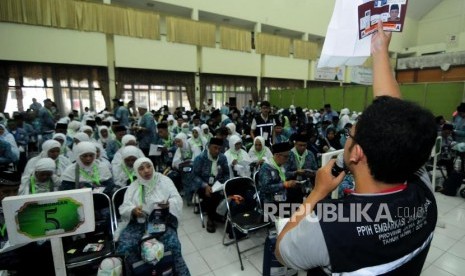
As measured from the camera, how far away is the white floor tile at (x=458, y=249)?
2971 mm

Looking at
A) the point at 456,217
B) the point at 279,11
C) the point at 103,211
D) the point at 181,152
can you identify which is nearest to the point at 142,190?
the point at 103,211

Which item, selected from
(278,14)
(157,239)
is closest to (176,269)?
(157,239)

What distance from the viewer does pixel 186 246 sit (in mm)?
3221

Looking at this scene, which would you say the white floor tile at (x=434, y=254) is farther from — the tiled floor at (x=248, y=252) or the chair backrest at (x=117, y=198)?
the chair backrest at (x=117, y=198)

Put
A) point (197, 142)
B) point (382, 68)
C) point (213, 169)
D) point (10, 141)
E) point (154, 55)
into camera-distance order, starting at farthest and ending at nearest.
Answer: point (154, 55) < point (197, 142) < point (10, 141) < point (213, 169) < point (382, 68)

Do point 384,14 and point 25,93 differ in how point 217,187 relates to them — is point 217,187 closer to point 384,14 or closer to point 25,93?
point 384,14

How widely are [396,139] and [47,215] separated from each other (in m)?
1.65

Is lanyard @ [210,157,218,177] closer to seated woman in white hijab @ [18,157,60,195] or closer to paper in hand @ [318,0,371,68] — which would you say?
seated woman in white hijab @ [18,157,60,195]

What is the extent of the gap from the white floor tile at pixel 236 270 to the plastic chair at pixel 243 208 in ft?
0.19

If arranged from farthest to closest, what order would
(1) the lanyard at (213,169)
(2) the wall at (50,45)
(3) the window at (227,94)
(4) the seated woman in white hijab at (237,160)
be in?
(3) the window at (227,94) → (2) the wall at (50,45) → (4) the seated woman in white hijab at (237,160) → (1) the lanyard at (213,169)

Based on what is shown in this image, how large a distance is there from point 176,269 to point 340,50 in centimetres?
234

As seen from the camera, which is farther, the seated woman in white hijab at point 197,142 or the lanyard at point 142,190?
the seated woman in white hijab at point 197,142

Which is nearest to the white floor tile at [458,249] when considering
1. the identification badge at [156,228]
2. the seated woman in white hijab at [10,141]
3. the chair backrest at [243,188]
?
the chair backrest at [243,188]

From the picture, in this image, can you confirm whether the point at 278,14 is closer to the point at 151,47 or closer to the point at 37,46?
the point at 151,47
